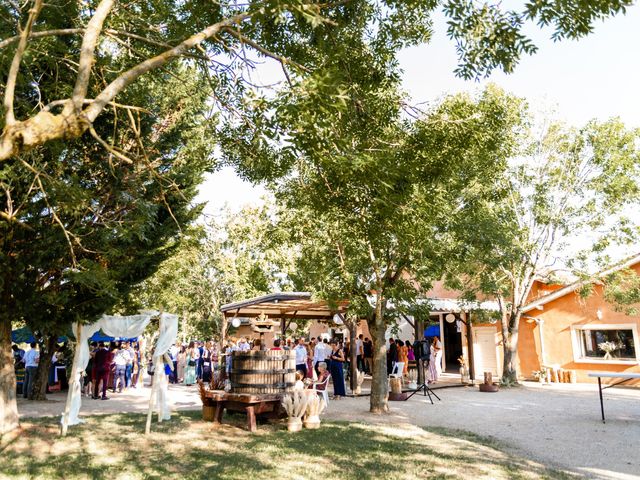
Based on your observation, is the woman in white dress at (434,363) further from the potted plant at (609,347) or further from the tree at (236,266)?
the tree at (236,266)

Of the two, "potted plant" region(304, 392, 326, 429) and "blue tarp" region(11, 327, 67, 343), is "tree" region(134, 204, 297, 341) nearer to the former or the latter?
"blue tarp" region(11, 327, 67, 343)

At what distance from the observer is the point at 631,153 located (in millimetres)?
18094

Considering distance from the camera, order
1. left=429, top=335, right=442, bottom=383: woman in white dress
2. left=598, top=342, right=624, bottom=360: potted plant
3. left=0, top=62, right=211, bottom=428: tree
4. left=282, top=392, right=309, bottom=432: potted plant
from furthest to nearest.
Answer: left=429, top=335, right=442, bottom=383: woman in white dress → left=598, top=342, right=624, bottom=360: potted plant → left=282, top=392, right=309, bottom=432: potted plant → left=0, top=62, right=211, bottom=428: tree

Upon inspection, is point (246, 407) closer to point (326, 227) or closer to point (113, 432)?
point (113, 432)

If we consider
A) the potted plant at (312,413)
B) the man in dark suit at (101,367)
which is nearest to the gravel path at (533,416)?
the man in dark suit at (101,367)

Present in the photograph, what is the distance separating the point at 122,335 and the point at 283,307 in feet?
25.6

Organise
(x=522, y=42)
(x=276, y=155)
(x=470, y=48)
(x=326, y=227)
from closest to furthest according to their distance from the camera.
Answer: (x=522, y=42) < (x=470, y=48) < (x=276, y=155) < (x=326, y=227)

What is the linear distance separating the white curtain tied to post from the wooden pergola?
15.1ft

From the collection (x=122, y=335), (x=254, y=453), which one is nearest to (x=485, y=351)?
(x=122, y=335)

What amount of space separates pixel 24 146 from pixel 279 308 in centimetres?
1591

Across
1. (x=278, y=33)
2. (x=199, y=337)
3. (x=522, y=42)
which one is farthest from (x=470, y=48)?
(x=199, y=337)

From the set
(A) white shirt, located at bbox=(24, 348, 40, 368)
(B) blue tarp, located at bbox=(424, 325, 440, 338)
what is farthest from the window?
(A) white shirt, located at bbox=(24, 348, 40, 368)

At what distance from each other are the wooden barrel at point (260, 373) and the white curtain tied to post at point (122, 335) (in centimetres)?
160

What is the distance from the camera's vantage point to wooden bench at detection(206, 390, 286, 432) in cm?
1012
